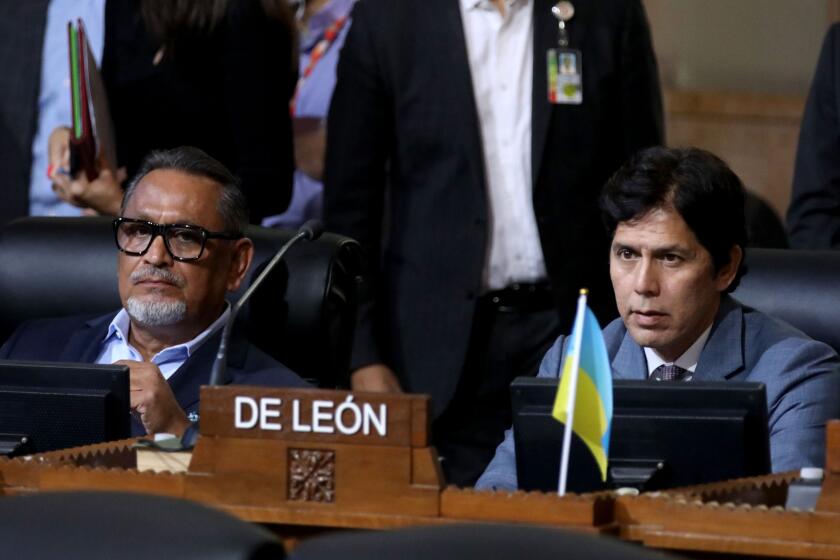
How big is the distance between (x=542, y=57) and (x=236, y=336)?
3.64 feet

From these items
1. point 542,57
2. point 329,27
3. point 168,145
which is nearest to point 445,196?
point 542,57

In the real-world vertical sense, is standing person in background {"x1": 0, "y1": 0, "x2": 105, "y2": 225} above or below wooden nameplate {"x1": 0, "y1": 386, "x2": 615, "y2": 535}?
above

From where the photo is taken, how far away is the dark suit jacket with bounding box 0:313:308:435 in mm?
3621

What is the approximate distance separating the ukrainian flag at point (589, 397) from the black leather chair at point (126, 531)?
34.9 inches

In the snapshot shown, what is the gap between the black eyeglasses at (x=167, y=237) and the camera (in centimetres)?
377

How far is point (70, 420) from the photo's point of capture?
2.71 meters

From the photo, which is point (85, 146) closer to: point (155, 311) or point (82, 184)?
point (82, 184)

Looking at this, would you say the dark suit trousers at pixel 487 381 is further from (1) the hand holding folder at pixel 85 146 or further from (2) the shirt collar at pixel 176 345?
(1) the hand holding folder at pixel 85 146

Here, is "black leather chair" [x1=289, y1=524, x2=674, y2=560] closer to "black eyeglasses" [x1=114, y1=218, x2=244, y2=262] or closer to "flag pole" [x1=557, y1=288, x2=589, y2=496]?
"flag pole" [x1=557, y1=288, x2=589, y2=496]

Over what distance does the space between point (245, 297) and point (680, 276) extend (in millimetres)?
870

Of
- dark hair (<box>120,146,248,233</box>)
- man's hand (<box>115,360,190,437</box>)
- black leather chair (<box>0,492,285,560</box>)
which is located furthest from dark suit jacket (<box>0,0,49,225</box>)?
black leather chair (<box>0,492,285,560</box>)

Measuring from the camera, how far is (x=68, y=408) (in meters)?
2.71

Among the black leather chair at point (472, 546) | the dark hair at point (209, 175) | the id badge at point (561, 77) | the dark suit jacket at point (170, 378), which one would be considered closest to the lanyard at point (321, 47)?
the id badge at point (561, 77)

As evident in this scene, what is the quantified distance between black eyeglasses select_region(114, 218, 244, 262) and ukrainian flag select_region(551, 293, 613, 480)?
154cm
